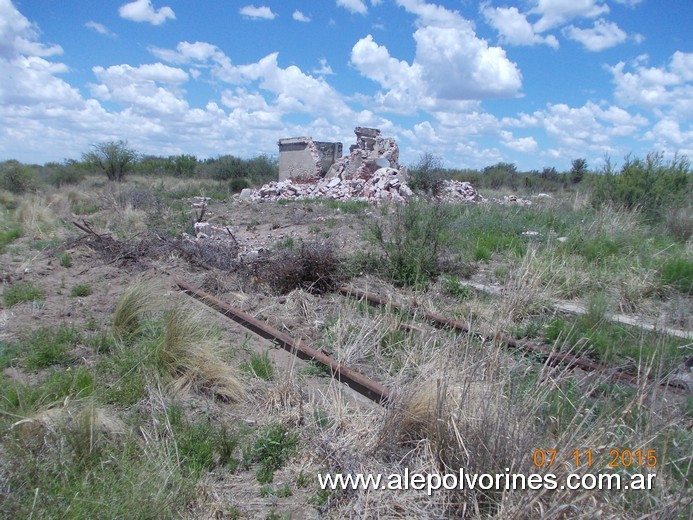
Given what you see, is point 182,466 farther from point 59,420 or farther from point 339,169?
point 339,169

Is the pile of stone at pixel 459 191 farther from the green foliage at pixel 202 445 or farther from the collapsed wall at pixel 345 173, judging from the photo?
the green foliage at pixel 202 445

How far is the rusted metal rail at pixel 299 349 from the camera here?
4941mm

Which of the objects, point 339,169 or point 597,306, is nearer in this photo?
point 597,306

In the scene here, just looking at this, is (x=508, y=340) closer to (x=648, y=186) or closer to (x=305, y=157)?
(x=648, y=186)

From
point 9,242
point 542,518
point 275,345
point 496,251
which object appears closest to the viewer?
point 542,518

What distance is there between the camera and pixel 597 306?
268 inches

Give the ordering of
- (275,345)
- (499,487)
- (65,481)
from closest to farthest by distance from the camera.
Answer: (499,487), (65,481), (275,345)

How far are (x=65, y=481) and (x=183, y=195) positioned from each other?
87.9 ft

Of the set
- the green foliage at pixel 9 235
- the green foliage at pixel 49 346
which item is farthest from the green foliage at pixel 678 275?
the green foliage at pixel 9 235

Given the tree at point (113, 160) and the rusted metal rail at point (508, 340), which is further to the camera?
the tree at point (113, 160)

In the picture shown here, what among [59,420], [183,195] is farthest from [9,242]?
[183,195]

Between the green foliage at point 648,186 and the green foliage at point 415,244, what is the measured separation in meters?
9.79

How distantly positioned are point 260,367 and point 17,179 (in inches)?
1136

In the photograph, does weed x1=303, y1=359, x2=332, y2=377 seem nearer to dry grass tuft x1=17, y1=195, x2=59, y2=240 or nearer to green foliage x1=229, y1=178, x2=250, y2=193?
dry grass tuft x1=17, y1=195, x2=59, y2=240
